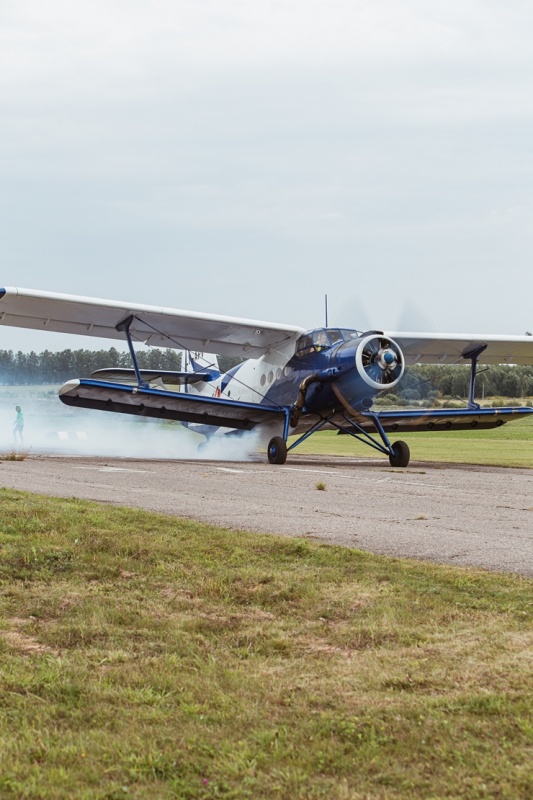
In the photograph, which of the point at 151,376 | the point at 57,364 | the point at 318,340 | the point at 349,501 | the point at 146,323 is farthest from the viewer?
the point at 57,364

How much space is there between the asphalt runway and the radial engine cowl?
243 cm

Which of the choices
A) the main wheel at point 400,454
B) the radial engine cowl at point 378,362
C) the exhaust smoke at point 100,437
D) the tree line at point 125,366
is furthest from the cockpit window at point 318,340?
the tree line at point 125,366

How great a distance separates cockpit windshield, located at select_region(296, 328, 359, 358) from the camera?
2361 centimetres

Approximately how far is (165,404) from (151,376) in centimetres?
591

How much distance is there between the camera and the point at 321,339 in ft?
79.1

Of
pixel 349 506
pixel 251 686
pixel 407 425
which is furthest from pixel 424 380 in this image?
pixel 251 686

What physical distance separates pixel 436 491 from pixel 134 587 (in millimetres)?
9226

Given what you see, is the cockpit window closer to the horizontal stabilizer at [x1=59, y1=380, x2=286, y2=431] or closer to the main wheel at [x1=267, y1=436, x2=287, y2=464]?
the horizontal stabilizer at [x1=59, y1=380, x2=286, y2=431]

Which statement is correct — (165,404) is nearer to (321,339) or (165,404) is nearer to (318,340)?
(318,340)

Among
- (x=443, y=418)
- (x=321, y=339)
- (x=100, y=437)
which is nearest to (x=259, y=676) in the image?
(x=321, y=339)

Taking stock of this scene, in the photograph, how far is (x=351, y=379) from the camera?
2228 cm

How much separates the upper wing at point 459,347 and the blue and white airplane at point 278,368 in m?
0.04

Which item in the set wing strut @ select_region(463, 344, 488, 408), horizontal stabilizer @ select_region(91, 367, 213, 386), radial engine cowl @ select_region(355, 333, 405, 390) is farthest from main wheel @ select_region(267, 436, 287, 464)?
horizontal stabilizer @ select_region(91, 367, 213, 386)

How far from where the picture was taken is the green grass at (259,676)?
341 cm
